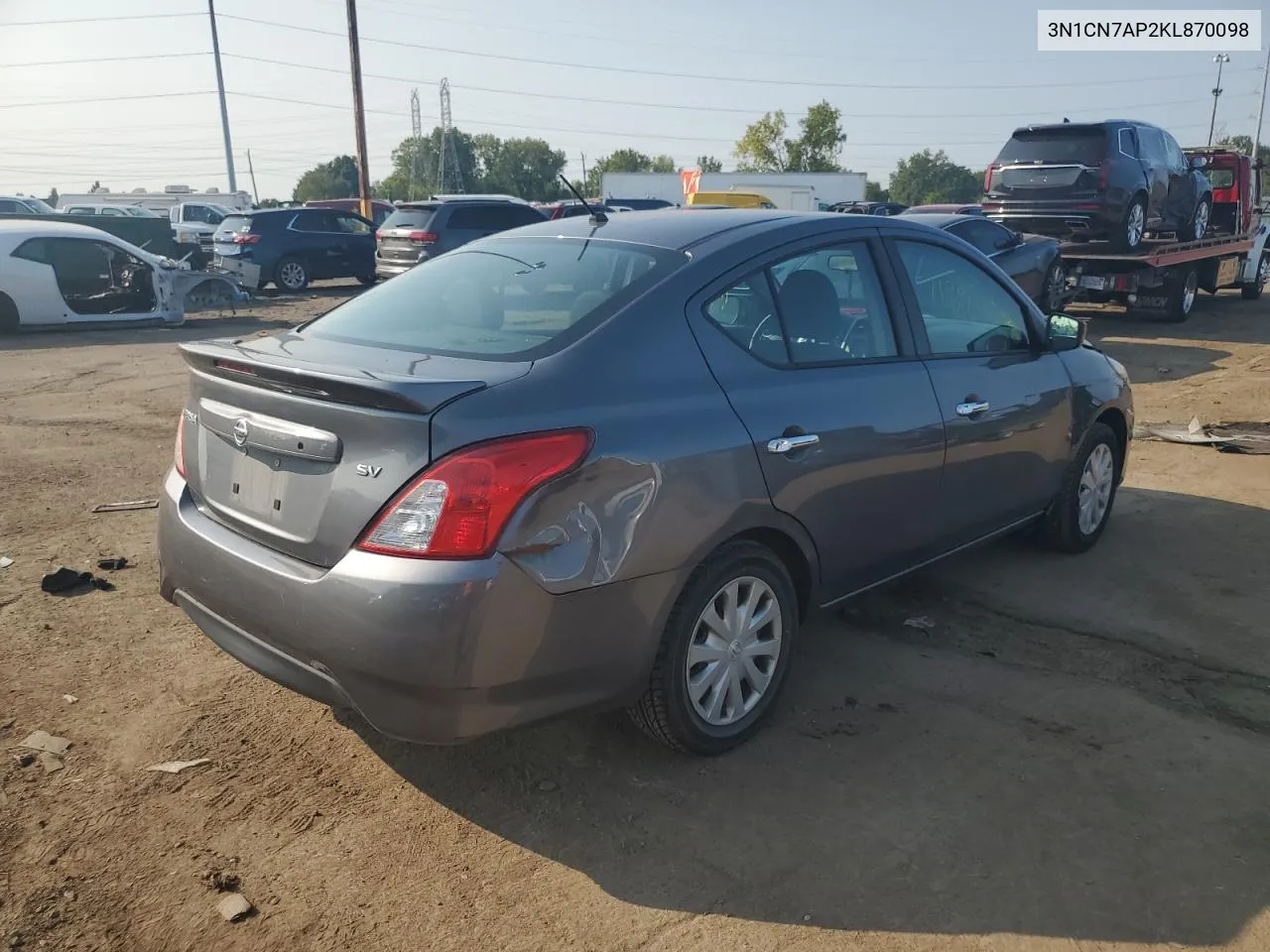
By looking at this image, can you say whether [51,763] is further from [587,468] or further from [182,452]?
[587,468]

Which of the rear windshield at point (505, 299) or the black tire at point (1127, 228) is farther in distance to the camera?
the black tire at point (1127, 228)

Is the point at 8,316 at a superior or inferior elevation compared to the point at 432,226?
inferior

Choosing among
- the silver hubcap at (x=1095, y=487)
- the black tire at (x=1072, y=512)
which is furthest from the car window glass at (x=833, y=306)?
the silver hubcap at (x=1095, y=487)

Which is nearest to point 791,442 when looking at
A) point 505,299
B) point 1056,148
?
point 505,299

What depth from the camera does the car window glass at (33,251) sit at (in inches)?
528

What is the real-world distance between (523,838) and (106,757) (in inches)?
57.0

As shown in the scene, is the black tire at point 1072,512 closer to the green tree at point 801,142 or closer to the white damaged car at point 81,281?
the white damaged car at point 81,281

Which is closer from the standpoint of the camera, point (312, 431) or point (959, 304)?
point (312, 431)

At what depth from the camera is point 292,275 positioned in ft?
68.0

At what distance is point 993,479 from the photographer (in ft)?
14.7

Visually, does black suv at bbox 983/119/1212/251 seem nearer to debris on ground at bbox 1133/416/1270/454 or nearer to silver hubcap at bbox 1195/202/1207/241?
silver hubcap at bbox 1195/202/1207/241

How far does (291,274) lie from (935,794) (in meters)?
19.8

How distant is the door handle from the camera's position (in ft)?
10.9

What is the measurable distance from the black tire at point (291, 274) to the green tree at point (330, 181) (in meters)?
83.2
